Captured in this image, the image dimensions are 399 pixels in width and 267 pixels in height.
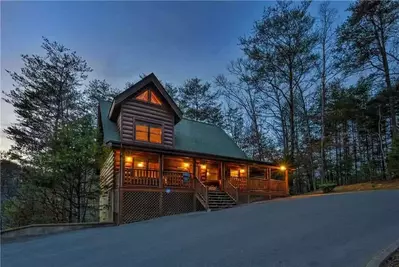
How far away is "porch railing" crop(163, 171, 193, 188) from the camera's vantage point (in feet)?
52.1

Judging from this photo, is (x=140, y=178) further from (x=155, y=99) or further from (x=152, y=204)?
(x=155, y=99)

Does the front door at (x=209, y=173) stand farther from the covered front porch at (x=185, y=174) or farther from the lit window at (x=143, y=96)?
the lit window at (x=143, y=96)

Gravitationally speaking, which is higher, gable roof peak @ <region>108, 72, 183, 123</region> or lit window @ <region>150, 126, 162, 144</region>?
gable roof peak @ <region>108, 72, 183, 123</region>

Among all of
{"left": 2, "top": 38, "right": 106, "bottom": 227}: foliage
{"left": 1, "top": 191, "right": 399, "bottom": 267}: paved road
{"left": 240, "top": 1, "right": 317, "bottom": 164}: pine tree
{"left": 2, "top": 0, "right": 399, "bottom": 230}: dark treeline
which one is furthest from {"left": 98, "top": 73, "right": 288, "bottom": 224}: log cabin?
{"left": 240, "top": 1, "right": 317, "bottom": 164}: pine tree

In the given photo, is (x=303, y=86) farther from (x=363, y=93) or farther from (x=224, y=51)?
(x=224, y=51)

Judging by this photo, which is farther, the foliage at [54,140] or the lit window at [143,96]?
the lit window at [143,96]

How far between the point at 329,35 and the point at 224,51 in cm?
937

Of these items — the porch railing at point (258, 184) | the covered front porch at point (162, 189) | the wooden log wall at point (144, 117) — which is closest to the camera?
the covered front porch at point (162, 189)

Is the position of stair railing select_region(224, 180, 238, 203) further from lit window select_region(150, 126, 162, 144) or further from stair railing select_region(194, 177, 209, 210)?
lit window select_region(150, 126, 162, 144)

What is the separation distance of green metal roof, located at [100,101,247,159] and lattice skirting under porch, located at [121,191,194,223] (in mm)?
3215

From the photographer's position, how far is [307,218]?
29.8 feet

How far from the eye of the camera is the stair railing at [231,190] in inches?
669

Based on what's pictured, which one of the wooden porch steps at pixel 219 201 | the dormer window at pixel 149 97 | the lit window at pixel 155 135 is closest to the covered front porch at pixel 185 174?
the wooden porch steps at pixel 219 201

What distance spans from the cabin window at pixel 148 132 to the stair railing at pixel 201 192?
3.50 meters
